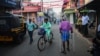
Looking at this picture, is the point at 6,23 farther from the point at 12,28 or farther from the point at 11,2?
the point at 11,2

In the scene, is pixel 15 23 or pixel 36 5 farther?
pixel 36 5

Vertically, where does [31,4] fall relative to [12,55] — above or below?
above

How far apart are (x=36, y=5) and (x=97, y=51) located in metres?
60.5

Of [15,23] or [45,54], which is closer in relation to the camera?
[45,54]

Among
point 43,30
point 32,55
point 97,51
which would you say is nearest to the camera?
point 97,51

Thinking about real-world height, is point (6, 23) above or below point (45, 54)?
above

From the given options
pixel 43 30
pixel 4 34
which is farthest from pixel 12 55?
pixel 4 34

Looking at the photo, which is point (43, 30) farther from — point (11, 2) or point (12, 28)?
point (11, 2)

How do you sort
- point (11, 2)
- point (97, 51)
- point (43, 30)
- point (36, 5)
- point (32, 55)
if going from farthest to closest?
1. point (36, 5)
2. point (11, 2)
3. point (43, 30)
4. point (32, 55)
5. point (97, 51)

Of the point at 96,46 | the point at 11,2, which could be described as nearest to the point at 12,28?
the point at 96,46

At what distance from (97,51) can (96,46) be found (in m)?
0.18

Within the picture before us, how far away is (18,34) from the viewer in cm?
1825

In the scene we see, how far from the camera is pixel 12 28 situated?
17.8 m

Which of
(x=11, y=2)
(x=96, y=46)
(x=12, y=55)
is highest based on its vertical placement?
(x=11, y=2)
